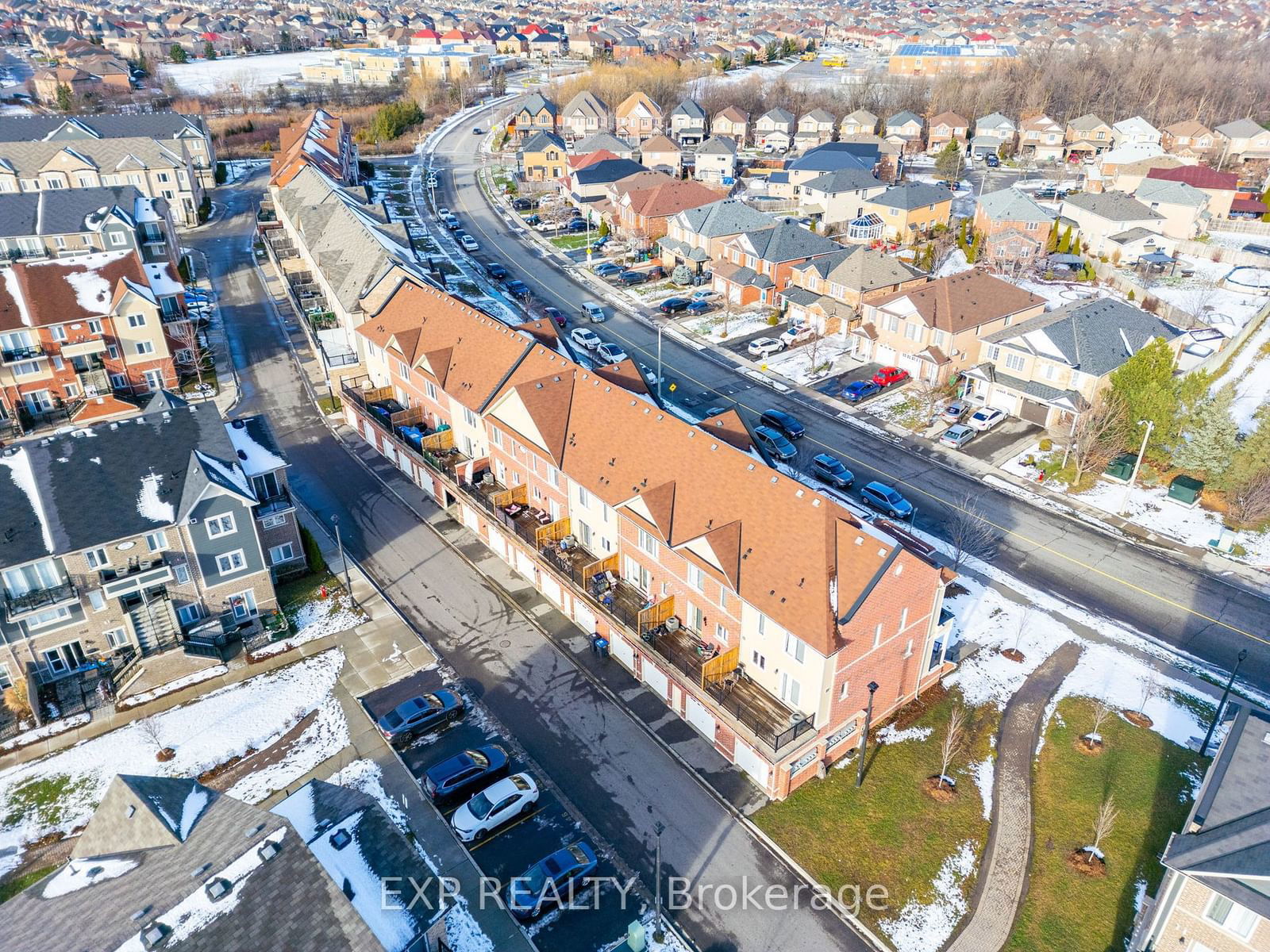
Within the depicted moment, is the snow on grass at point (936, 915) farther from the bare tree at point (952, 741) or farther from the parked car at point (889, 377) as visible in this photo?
the parked car at point (889, 377)

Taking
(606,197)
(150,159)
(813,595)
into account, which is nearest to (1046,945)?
(813,595)

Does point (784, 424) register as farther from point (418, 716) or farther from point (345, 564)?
point (418, 716)

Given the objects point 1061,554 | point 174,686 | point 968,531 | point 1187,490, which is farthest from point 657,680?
point 1187,490

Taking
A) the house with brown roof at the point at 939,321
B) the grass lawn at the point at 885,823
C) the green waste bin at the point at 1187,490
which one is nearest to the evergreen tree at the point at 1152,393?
the green waste bin at the point at 1187,490

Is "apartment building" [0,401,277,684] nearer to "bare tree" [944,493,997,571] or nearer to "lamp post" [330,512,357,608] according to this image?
"lamp post" [330,512,357,608]

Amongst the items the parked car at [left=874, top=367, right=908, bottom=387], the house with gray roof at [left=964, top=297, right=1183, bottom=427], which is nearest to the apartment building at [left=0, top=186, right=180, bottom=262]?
the parked car at [left=874, top=367, right=908, bottom=387]
